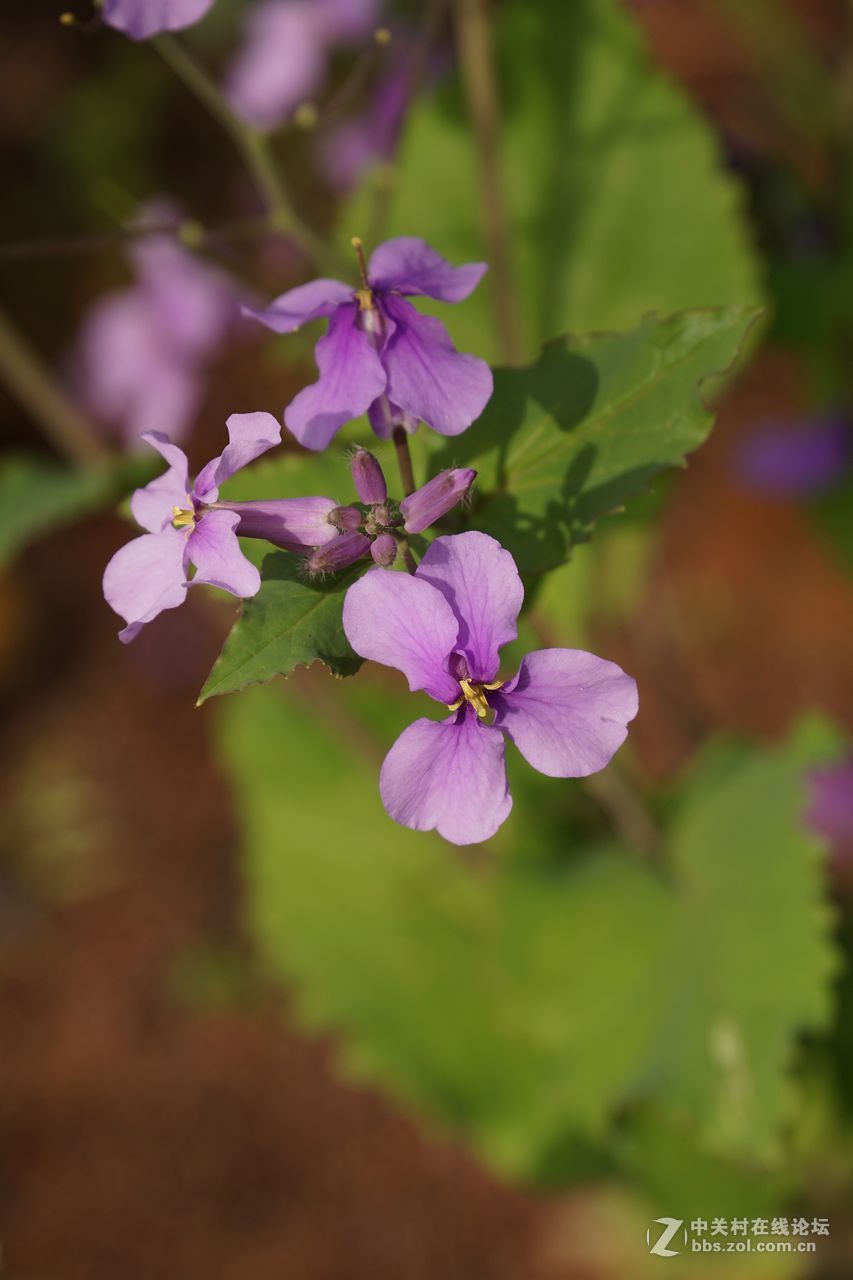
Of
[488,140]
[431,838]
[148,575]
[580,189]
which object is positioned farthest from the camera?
[431,838]

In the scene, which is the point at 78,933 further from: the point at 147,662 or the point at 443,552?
the point at 443,552

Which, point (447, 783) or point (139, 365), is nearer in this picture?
point (447, 783)

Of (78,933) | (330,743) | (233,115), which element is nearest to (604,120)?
(233,115)

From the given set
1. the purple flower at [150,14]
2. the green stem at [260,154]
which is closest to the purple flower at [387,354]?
the purple flower at [150,14]

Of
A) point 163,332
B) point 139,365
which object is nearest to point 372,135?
point 163,332

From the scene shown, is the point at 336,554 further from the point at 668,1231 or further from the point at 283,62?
the point at 283,62

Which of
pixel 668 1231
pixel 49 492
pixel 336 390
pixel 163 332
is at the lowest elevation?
pixel 668 1231
